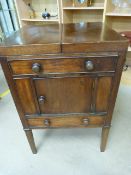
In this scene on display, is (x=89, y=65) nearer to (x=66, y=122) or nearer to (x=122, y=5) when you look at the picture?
(x=66, y=122)

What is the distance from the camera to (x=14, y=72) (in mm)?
738

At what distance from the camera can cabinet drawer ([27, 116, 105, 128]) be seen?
0.93 meters

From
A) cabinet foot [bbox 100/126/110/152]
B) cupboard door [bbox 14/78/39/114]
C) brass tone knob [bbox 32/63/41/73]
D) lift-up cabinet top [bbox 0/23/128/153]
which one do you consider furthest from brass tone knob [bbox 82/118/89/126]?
brass tone knob [bbox 32/63/41/73]

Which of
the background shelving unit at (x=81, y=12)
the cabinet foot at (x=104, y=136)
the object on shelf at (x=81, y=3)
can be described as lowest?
the cabinet foot at (x=104, y=136)

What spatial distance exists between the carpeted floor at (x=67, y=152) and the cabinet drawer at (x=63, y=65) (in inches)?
28.6

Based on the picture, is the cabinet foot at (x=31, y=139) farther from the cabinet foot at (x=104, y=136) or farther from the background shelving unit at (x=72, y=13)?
the background shelving unit at (x=72, y=13)

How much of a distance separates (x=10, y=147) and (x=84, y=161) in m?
0.62

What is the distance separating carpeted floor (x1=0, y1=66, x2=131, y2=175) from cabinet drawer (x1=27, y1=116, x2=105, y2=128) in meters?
0.32

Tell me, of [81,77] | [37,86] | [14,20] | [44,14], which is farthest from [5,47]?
[14,20]

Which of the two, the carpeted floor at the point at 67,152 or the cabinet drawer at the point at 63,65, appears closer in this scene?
the cabinet drawer at the point at 63,65

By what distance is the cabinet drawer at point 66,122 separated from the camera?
3.06ft

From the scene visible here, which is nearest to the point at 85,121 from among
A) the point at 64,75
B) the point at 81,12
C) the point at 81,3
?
the point at 64,75

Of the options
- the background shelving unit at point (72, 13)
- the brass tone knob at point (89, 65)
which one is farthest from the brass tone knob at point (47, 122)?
the background shelving unit at point (72, 13)

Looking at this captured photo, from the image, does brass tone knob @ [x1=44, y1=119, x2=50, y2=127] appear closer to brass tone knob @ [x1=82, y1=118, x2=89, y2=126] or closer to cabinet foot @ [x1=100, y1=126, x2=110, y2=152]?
brass tone knob @ [x1=82, y1=118, x2=89, y2=126]
